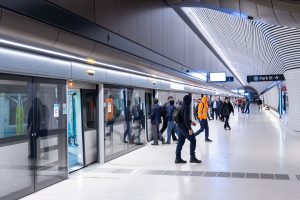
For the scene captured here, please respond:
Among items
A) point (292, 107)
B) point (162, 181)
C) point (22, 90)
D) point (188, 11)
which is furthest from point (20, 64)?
point (292, 107)

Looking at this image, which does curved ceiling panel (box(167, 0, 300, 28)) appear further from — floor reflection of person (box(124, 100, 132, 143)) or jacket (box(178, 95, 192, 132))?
floor reflection of person (box(124, 100, 132, 143))

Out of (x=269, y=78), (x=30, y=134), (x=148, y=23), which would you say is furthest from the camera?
(x=269, y=78)

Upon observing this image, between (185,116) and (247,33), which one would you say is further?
(247,33)

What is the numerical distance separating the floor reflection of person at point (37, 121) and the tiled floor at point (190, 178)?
94 cm

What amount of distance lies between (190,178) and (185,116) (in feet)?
6.06

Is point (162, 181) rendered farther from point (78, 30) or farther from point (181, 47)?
point (181, 47)

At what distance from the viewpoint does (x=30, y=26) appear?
4.54 metres

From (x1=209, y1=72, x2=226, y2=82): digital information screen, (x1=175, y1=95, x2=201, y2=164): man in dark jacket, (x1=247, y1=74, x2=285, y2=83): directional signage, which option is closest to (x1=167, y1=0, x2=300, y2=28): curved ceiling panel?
(x1=175, y1=95, x2=201, y2=164): man in dark jacket

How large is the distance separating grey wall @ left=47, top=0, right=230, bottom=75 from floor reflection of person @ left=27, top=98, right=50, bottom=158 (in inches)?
69.5

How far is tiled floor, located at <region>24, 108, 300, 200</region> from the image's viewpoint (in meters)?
5.82

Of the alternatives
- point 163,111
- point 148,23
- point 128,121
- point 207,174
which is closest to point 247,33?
point 163,111

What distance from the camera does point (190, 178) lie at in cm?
700

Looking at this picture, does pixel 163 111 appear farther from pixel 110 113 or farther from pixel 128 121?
pixel 110 113

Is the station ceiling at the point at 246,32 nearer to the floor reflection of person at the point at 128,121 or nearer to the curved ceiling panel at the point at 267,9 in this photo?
the curved ceiling panel at the point at 267,9
